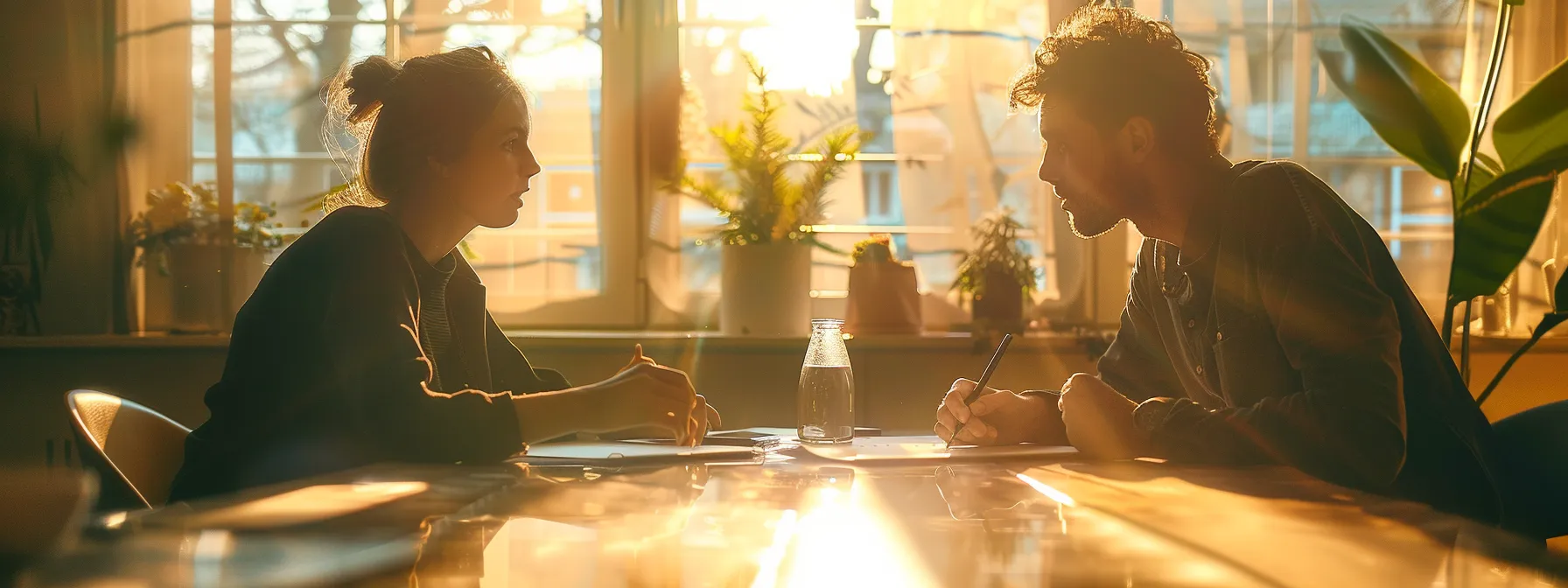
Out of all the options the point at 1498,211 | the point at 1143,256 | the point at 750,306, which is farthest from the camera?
the point at 750,306

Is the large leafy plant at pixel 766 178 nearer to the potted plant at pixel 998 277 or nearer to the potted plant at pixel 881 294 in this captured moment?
A: the potted plant at pixel 881 294

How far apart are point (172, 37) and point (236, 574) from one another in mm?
2602

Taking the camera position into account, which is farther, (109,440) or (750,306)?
(750,306)

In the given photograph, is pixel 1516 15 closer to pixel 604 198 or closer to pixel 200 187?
pixel 604 198

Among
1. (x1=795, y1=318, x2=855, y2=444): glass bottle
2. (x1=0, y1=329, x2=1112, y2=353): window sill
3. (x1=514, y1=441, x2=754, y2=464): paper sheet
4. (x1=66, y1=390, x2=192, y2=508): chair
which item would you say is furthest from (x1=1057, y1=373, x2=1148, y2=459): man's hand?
(x1=0, y1=329, x2=1112, y2=353): window sill

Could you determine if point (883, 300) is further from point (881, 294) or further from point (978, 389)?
point (978, 389)

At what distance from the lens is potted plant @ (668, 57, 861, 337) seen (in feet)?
7.95

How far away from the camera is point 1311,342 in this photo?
46.8 inches

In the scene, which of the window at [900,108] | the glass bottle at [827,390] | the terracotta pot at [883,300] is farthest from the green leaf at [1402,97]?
the glass bottle at [827,390]

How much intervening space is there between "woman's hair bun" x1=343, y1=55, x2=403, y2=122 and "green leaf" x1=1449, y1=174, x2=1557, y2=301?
191 cm

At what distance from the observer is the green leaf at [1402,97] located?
193 cm

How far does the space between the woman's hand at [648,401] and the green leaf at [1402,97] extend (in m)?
1.44

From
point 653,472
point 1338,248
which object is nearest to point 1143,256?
point 1338,248

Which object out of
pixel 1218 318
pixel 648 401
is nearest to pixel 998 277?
pixel 1218 318
